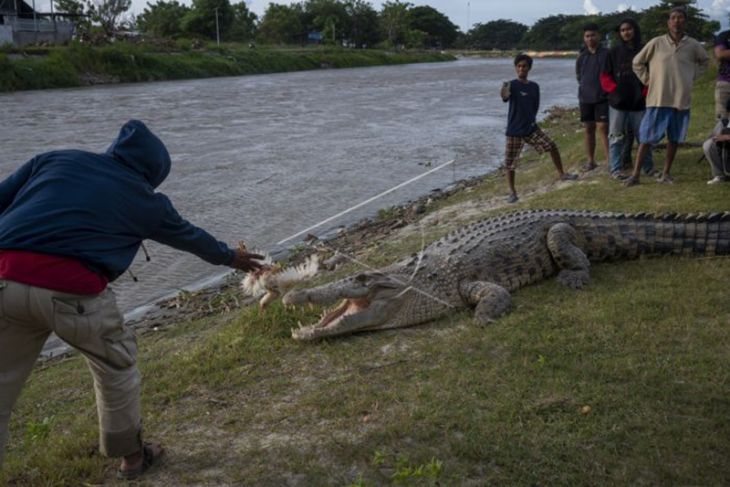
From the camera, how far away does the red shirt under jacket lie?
2691mm

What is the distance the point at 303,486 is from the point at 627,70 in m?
6.16

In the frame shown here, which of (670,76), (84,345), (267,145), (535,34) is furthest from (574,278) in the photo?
(535,34)

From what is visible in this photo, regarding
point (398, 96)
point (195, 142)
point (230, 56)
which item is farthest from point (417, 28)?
point (195, 142)

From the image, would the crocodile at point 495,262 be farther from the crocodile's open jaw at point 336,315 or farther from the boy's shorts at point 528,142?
the boy's shorts at point 528,142

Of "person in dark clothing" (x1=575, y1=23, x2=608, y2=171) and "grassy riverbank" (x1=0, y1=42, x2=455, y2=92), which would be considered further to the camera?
"grassy riverbank" (x1=0, y1=42, x2=455, y2=92)

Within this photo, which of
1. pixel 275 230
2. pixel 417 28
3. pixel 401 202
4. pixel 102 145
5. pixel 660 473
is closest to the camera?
pixel 660 473

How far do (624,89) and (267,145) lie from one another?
924 centimetres

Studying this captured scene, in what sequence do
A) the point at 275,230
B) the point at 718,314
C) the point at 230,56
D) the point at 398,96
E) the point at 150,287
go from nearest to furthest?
the point at 718,314, the point at 150,287, the point at 275,230, the point at 398,96, the point at 230,56

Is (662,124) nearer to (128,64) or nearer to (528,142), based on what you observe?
(528,142)

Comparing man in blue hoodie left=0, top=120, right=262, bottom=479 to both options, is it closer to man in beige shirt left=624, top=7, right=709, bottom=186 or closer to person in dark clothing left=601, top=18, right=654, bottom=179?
man in beige shirt left=624, top=7, right=709, bottom=186

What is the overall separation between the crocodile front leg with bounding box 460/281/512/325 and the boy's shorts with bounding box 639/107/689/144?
3205mm

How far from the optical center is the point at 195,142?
15.7m

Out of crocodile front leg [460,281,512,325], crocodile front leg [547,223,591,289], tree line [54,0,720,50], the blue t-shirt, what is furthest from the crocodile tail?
tree line [54,0,720,50]

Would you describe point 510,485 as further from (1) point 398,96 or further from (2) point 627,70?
(1) point 398,96
